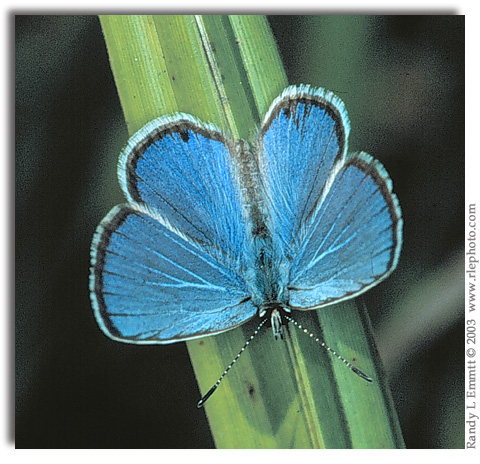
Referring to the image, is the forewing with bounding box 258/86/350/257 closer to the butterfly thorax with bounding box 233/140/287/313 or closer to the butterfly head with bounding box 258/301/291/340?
the butterfly thorax with bounding box 233/140/287/313

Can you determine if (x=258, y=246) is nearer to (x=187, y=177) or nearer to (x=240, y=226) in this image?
(x=240, y=226)

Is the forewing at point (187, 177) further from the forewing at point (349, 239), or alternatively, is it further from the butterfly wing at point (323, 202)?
the forewing at point (349, 239)

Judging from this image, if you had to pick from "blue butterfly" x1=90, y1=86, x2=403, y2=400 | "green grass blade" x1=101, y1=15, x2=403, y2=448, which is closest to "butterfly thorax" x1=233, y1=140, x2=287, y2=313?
"blue butterfly" x1=90, y1=86, x2=403, y2=400

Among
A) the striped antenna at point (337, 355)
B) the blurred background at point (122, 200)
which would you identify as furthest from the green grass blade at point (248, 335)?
the blurred background at point (122, 200)

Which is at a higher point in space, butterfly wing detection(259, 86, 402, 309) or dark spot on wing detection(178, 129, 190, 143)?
dark spot on wing detection(178, 129, 190, 143)

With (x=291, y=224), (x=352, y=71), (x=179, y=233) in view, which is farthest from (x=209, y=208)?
(x=352, y=71)

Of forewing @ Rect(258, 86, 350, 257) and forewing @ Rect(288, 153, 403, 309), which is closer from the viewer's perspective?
forewing @ Rect(288, 153, 403, 309)

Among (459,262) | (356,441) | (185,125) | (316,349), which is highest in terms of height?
(185,125)

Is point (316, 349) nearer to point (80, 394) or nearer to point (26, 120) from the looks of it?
point (80, 394)
